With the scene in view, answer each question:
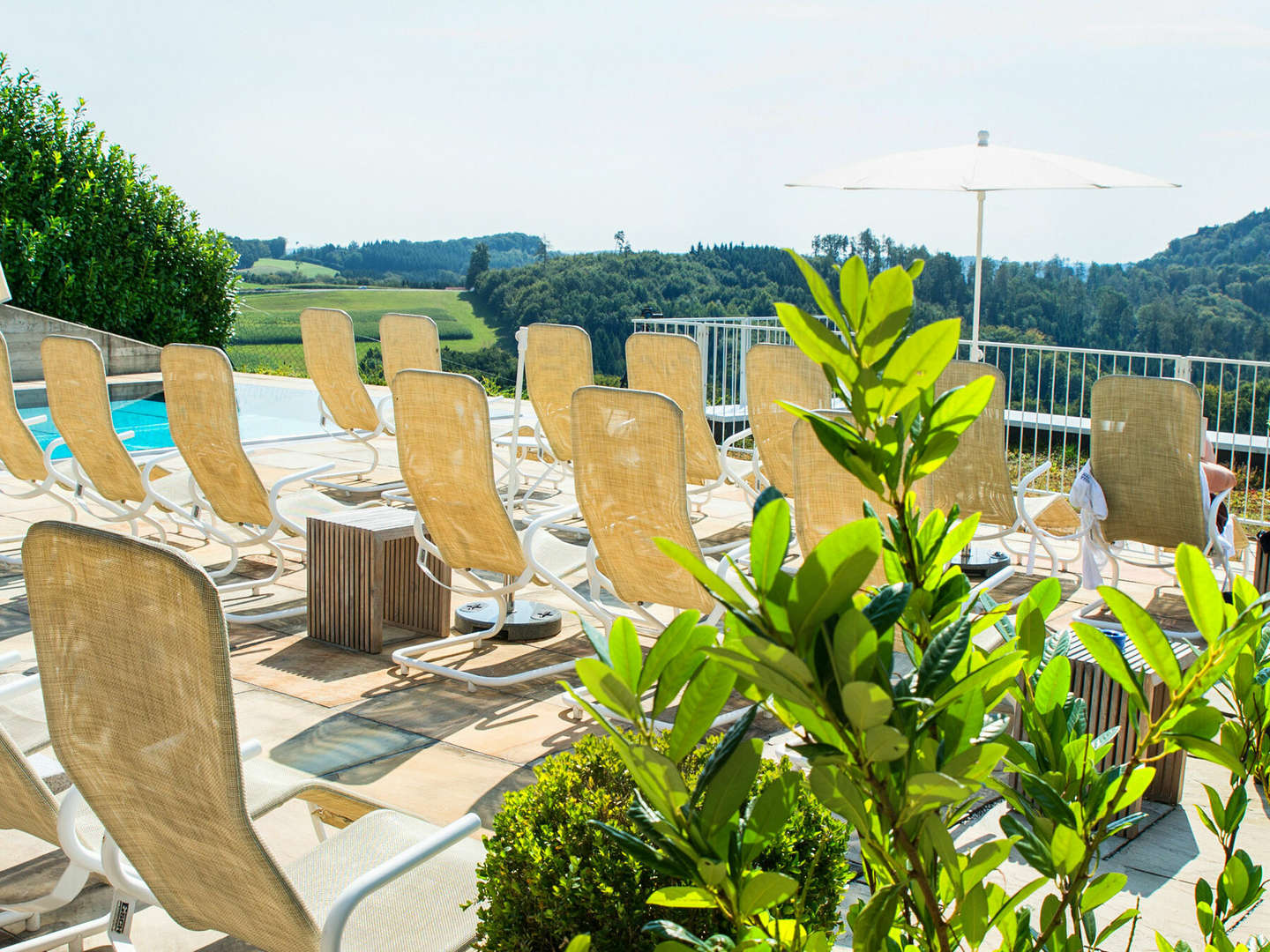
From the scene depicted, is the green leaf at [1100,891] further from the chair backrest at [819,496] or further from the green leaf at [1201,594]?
the chair backrest at [819,496]

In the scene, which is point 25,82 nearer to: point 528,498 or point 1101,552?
point 528,498

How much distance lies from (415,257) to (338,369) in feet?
80.7

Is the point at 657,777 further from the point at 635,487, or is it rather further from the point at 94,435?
the point at 94,435

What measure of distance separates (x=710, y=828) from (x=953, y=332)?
33 cm

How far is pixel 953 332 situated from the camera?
0.68 metres

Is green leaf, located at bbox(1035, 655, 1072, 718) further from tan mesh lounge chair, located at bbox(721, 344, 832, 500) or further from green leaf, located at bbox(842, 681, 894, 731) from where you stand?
tan mesh lounge chair, located at bbox(721, 344, 832, 500)

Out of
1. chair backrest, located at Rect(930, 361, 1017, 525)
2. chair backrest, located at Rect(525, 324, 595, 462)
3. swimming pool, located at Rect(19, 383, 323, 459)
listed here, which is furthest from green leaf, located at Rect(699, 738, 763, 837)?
swimming pool, located at Rect(19, 383, 323, 459)

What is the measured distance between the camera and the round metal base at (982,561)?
5.94m

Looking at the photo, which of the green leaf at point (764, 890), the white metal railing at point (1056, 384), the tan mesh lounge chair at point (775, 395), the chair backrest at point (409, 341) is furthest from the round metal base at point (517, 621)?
the green leaf at point (764, 890)

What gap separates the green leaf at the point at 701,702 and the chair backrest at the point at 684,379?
18.4ft

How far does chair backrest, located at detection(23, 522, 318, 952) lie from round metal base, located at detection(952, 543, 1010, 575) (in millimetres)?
4594

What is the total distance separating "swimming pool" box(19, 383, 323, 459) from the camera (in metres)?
11.0

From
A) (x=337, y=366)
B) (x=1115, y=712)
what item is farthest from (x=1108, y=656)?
(x=337, y=366)

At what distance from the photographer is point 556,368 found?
6617 millimetres
